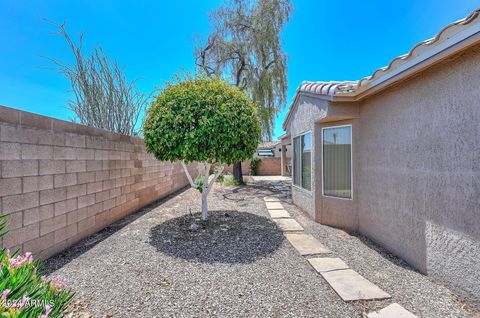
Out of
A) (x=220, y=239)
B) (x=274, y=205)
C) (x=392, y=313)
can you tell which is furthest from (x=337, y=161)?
(x=392, y=313)

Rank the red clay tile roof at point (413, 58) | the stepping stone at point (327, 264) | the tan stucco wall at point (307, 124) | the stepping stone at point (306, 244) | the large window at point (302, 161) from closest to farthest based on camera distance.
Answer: the red clay tile roof at point (413, 58)
the stepping stone at point (327, 264)
the stepping stone at point (306, 244)
the tan stucco wall at point (307, 124)
the large window at point (302, 161)

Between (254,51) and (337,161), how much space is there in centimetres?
1018

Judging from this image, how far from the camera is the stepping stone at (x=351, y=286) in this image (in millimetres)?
3123

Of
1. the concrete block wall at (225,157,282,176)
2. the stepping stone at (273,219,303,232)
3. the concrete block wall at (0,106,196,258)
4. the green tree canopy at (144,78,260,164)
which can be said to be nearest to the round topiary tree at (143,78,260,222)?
the green tree canopy at (144,78,260,164)

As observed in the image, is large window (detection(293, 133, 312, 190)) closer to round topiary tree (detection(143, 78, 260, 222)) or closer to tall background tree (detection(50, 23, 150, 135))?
round topiary tree (detection(143, 78, 260, 222))

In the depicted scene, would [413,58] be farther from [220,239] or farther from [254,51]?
[254,51]

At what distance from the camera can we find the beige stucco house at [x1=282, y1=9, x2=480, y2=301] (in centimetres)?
306

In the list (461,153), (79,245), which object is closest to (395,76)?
(461,153)

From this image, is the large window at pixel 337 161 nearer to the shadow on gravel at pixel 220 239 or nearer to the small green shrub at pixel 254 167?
the shadow on gravel at pixel 220 239

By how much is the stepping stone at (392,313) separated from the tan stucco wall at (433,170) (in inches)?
42.5

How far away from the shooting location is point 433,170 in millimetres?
3662

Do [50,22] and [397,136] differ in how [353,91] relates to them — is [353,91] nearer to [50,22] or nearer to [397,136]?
[397,136]

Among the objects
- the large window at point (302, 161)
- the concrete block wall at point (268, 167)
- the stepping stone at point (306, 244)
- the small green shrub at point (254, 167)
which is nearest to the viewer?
the stepping stone at point (306, 244)

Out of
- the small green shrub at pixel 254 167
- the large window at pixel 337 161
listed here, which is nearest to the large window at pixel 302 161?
the large window at pixel 337 161
